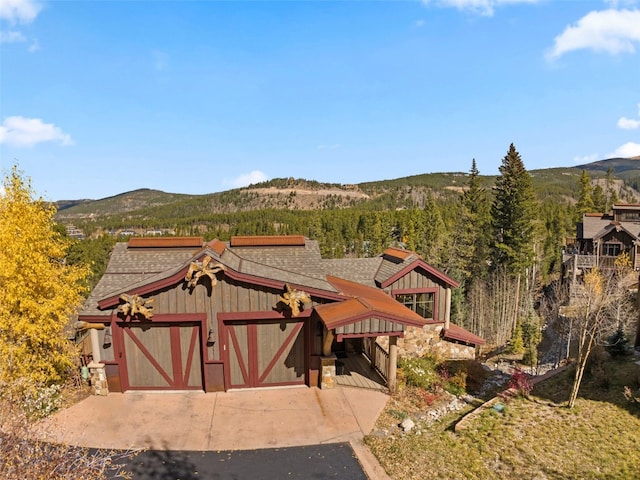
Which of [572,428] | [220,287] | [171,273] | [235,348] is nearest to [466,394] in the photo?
[572,428]

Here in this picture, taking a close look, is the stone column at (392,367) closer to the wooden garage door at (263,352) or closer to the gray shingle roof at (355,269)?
the wooden garage door at (263,352)

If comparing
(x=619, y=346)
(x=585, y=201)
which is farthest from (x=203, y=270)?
(x=585, y=201)

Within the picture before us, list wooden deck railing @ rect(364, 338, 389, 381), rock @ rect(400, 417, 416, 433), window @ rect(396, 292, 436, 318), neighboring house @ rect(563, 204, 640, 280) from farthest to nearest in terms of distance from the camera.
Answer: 1. neighboring house @ rect(563, 204, 640, 280)
2. window @ rect(396, 292, 436, 318)
3. wooden deck railing @ rect(364, 338, 389, 381)
4. rock @ rect(400, 417, 416, 433)

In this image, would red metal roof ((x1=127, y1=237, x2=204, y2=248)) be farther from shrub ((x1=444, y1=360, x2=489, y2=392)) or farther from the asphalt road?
shrub ((x1=444, y1=360, x2=489, y2=392))

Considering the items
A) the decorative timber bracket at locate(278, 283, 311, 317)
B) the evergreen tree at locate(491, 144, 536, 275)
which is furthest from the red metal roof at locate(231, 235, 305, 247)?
the evergreen tree at locate(491, 144, 536, 275)

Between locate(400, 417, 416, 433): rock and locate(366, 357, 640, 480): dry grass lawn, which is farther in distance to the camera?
locate(400, 417, 416, 433): rock

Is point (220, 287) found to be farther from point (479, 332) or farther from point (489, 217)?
point (489, 217)

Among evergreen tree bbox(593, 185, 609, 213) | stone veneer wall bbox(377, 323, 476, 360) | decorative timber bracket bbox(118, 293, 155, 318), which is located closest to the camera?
decorative timber bracket bbox(118, 293, 155, 318)

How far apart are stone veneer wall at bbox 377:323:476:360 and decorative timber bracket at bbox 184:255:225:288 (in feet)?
25.9

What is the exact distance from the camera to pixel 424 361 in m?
14.6

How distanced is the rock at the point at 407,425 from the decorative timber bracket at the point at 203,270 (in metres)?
6.67

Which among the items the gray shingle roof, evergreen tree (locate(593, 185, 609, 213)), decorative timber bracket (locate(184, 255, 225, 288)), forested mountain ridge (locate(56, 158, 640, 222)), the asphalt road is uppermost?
forested mountain ridge (locate(56, 158, 640, 222))

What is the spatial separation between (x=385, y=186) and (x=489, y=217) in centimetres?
15552

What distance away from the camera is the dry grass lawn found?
8.70m
